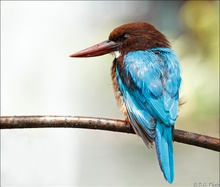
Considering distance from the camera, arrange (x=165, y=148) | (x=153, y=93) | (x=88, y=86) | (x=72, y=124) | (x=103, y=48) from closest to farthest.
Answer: (x=72, y=124), (x=165, y=148), (x=153, y=93), (x=103, y=48), (x=88, y=86)

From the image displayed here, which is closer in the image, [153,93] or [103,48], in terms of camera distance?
[153,93]

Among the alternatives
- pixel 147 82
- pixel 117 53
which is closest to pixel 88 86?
pixel 117 53

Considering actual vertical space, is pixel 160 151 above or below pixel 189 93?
above

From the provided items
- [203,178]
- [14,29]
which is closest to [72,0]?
[14,29]

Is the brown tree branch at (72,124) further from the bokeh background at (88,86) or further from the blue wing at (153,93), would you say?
the bokeh background at (88,86)

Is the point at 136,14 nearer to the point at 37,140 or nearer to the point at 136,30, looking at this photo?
the point at 37,140

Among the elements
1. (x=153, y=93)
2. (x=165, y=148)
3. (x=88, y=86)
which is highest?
(x=153, y=93)

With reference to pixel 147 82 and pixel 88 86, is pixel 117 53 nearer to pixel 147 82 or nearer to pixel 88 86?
pixel 147 82
